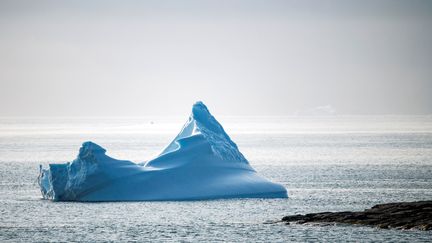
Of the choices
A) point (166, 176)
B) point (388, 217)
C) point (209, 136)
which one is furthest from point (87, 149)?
point (388, 217)

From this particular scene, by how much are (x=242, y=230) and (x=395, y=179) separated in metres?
29.6

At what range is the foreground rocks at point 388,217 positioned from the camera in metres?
37.4

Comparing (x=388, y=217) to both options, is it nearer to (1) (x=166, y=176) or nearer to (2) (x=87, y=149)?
(1) (x=166, y=176)

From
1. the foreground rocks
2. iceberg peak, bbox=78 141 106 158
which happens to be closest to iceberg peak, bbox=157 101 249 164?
iceberg peak, bbox=78 141 106 158

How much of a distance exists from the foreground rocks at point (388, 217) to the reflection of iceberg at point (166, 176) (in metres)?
8.05

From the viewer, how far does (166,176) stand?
48.4 meters

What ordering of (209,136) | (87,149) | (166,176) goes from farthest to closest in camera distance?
(209,136), (166,176), (87,149)

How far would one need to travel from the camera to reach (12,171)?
78.5 metres

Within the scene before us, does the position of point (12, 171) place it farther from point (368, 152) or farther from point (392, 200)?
point (368, 152)

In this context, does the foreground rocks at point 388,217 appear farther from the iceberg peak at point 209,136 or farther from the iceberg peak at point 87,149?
the iceberg peak at point 87,149

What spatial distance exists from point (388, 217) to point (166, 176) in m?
13.1

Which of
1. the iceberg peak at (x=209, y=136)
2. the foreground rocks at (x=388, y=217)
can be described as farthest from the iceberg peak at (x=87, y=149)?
the foreground rocks at (x=388, y=217)

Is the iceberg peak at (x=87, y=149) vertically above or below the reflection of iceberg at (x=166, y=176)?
above

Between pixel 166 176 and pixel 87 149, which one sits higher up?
pixel 87 149
